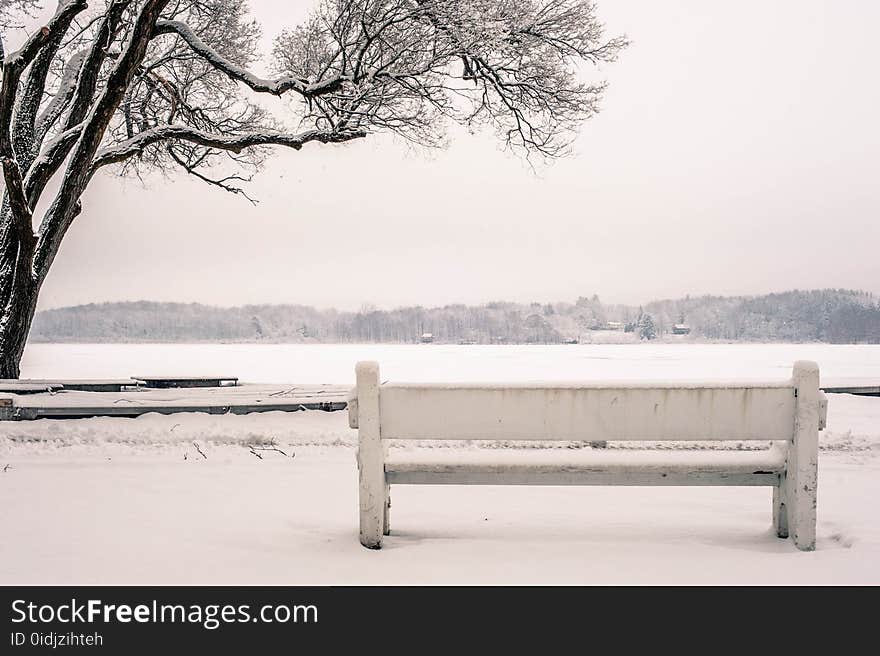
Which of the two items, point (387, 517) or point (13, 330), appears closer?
point (387, 517)

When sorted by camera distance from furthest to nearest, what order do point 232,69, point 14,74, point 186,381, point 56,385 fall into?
point 186,381 < point 232,69 < point 56,385 < point 14,74

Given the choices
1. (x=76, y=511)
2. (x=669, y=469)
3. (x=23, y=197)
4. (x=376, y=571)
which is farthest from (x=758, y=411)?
(x=23, y=197)

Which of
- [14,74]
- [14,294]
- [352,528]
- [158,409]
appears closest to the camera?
[352,528]

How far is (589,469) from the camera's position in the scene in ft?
12.2

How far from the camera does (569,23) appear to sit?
11.9m

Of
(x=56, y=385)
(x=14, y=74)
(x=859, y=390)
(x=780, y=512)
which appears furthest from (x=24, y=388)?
(x=859, y=390)

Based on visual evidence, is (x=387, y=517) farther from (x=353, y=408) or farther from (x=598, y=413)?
(x=598, y=413)

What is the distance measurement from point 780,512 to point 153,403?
23.2 ft

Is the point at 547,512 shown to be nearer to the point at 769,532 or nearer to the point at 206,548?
the point at 769,532

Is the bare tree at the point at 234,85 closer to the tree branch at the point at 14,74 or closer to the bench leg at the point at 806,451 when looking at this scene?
the tree branch at the point at 14,74

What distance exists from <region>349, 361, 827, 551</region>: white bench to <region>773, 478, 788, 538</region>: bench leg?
13cm

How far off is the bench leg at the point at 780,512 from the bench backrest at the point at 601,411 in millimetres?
400

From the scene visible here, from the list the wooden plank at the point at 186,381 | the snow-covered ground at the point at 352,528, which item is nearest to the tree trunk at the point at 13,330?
the wooden plank at the point at 186,381
